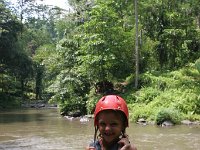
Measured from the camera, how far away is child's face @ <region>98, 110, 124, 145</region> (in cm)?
211

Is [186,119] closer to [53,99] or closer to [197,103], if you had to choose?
[197,103]

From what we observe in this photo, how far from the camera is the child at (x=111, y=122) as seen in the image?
209 cm

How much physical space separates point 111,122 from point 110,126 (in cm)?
2

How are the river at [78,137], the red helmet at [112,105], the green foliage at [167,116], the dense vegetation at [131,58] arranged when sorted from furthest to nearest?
the dense vegetation at [131,58] → the green foliage at [167,116] → the river at [78,137] → the red helmet at [112,105]

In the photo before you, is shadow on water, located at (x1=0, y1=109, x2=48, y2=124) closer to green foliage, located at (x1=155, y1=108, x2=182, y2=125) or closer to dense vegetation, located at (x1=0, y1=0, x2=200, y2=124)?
dense vegetation, located at (x1=0, y1=0, x2=200, y2=124)

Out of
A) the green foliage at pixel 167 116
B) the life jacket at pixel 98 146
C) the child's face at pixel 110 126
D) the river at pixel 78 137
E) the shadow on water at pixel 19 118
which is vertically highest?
the child's face at pixel 110 126

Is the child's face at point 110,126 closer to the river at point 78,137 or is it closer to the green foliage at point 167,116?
the river at point 78,137

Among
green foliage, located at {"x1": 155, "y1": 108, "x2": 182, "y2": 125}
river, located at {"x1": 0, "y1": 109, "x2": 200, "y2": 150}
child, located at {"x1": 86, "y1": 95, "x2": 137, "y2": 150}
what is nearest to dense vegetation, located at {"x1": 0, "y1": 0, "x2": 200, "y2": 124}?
green foliage, located at {"x1": 155, "y1": 108, "x2": 182, "y2": 125}

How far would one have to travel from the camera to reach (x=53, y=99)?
23.6 metres

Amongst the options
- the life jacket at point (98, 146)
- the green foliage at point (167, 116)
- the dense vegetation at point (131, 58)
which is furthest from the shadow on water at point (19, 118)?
the life jacket at point (98, 146)

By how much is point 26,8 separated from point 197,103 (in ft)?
124

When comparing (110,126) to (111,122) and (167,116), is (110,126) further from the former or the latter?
(167,116)

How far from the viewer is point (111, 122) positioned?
2123 mm

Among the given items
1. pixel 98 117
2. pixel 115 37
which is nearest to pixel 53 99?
pixel 115 37
